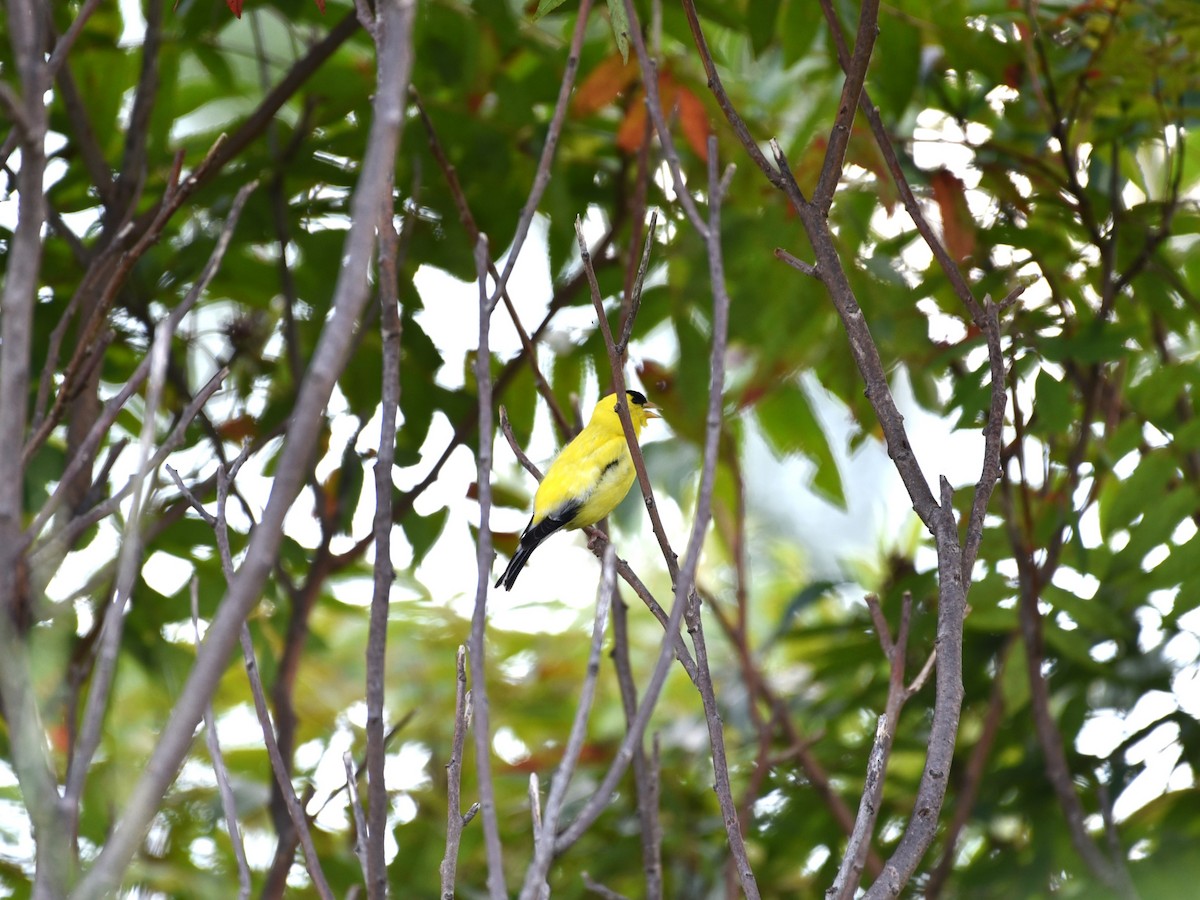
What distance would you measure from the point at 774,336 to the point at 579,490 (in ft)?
4.04

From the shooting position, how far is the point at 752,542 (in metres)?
6.34

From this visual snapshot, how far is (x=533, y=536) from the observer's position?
13.3ft

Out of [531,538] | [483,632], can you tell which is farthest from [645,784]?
[531,538]

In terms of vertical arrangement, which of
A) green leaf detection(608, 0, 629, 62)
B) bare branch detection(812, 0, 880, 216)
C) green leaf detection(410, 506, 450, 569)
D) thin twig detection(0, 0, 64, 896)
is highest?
green leaf detection(410, 506, 450, 569)

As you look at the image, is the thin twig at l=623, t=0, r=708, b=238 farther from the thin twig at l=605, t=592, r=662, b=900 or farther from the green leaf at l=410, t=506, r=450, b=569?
the green leaf at l=410, t=506, r=450, b=569

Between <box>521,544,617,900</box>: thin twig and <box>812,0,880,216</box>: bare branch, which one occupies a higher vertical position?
<box>812,0,880,216</box>: bare branch

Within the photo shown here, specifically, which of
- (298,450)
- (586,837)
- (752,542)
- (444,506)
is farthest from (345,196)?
(752,542)

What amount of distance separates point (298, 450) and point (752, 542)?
5470 millimetres

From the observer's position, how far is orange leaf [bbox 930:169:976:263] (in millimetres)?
3109

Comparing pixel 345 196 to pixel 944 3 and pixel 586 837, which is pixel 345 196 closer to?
pixel 944 3

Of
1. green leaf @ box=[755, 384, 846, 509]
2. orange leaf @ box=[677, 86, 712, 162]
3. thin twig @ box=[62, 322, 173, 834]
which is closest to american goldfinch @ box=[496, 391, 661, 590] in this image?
green leaf @ box=[755, 384, 846, 509]

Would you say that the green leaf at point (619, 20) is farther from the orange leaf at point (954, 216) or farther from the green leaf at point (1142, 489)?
the green leaf at point (1142, 489)

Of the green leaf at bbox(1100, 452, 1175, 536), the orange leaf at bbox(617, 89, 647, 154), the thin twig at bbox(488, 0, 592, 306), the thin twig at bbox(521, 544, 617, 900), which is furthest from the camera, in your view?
the orange leaf at bbox(617, 89, 647, 154)

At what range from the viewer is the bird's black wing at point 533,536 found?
13.3ft
